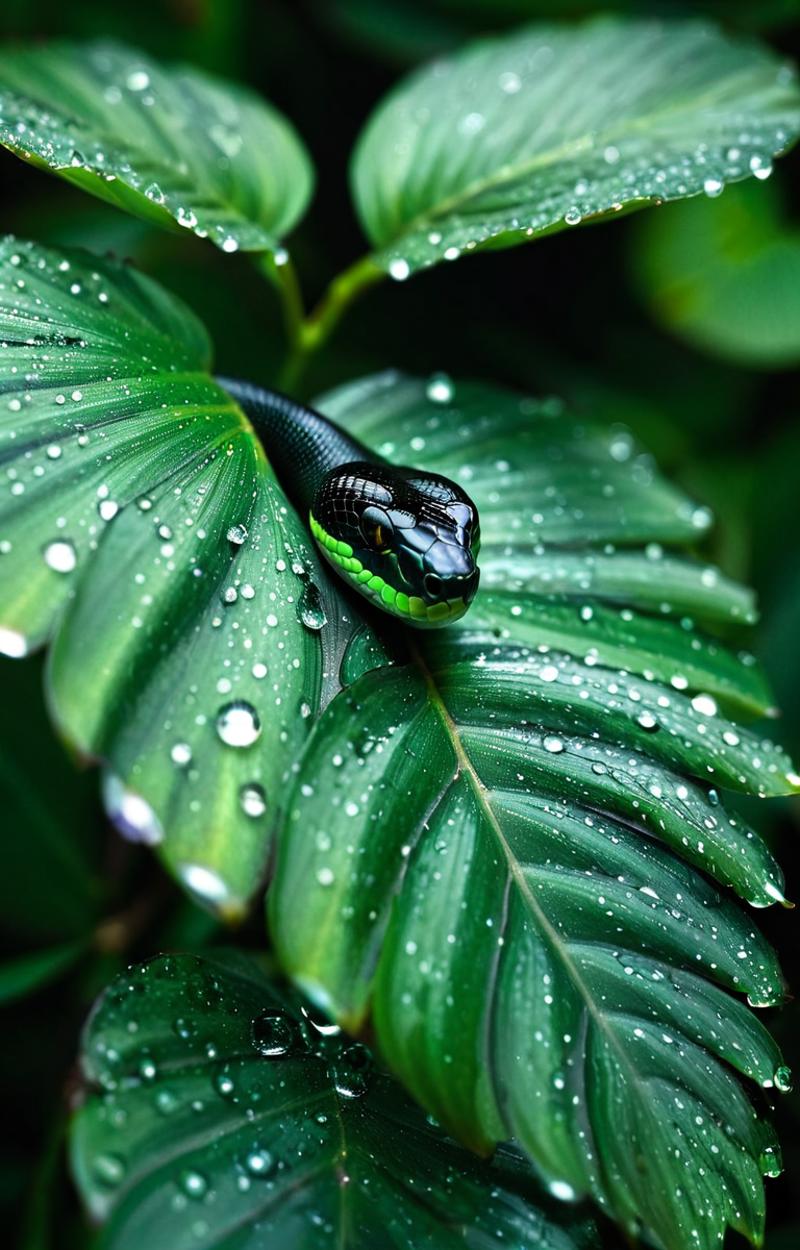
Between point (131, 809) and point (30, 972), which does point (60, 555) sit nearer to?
point (131, 809)

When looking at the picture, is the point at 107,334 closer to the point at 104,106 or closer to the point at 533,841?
the point at 104,106

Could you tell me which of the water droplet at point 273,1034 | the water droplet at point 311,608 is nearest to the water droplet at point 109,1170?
the water droplet at point 273,1034

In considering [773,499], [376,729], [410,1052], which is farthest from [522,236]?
[773,499]

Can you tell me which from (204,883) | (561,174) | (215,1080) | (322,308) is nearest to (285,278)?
(322,308)

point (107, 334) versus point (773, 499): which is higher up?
point (107, 334)

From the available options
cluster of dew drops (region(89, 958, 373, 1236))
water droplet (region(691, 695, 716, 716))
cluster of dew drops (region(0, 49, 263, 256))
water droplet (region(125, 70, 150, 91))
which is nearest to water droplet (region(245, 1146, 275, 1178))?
cluster of dew drops (region(89, 958, 373, 1236))

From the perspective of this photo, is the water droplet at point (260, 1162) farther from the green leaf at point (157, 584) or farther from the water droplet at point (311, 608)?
the water droplet at point (311, 608)
